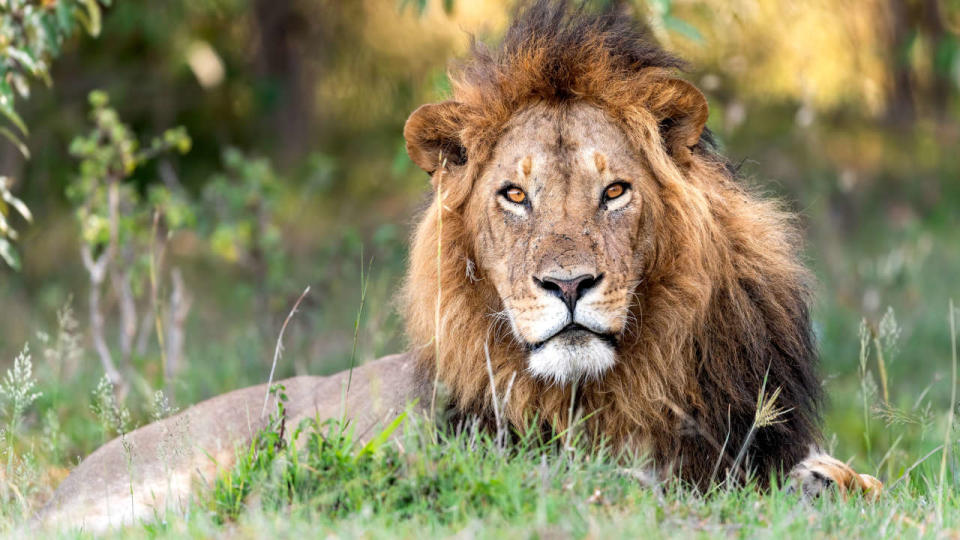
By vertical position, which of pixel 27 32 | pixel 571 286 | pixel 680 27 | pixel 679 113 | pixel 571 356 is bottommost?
pixel 571 356

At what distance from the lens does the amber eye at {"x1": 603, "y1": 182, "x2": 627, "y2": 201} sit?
157 inches

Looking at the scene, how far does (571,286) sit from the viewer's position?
11.9 ft

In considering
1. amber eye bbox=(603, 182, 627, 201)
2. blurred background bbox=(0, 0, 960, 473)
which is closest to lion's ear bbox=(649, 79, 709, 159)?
amber eye bbox=(603, 182, 627, 201)

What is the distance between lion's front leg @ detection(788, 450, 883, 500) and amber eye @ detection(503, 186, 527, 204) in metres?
1.26

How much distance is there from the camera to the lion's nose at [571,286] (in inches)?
143

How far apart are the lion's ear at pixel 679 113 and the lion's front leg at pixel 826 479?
3.75 feet

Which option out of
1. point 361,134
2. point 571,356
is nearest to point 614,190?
point 571,356

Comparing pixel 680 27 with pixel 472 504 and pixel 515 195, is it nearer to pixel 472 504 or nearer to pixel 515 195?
pixel 515 195

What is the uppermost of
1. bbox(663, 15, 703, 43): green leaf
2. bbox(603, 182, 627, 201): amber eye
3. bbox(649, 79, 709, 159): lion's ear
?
bbox(663, 15, 703, 43): green leaf

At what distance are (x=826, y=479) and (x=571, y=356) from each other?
1028 millimetres

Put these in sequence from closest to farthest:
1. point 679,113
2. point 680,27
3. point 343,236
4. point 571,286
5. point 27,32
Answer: point 571,286
point 679,113
point 680,27
point 27,32
point 343,236

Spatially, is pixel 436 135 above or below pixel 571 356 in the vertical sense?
above

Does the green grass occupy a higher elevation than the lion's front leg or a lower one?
higher

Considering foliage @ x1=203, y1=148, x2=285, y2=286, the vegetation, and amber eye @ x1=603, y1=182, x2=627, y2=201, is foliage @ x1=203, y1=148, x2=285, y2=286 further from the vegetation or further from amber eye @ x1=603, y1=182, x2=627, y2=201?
amber eye @ x1=603, y1=182, x2=627, y2=201
